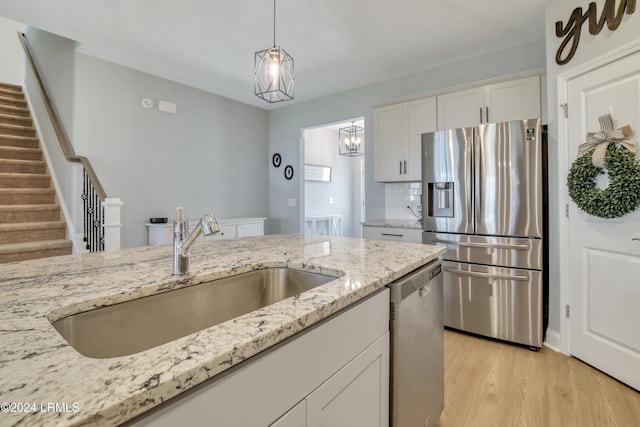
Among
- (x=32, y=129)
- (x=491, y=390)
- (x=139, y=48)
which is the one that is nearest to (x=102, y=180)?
(x=139, y=48)

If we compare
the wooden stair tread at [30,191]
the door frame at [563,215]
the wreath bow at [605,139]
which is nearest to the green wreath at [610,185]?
the wreath bow at [605,139]

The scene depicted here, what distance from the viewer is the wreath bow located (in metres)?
1.95

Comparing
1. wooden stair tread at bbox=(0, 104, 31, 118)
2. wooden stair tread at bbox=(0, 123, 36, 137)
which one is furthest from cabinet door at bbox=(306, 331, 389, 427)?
wooden stair tread at bbox=(0, 104, 31, 118)

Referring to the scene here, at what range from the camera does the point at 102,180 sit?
11.4 feet

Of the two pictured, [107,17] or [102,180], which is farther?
[102,180]

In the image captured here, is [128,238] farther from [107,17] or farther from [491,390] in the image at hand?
[491,390]

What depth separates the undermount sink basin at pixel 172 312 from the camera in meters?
0.84

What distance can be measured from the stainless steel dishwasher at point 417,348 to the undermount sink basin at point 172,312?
31cm

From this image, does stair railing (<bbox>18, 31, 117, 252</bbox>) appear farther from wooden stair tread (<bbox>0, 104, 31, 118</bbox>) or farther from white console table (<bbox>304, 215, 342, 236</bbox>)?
white console table (<bbox>304, 215, 342, 236</bbox>)

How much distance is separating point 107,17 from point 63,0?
0.30 metres

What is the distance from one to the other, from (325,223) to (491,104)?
4.11 meters

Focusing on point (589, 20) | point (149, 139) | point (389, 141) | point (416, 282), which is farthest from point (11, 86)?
point (589, 20)

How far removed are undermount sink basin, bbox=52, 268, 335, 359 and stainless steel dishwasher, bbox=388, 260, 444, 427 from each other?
0.31 meters

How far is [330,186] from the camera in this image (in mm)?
6738
